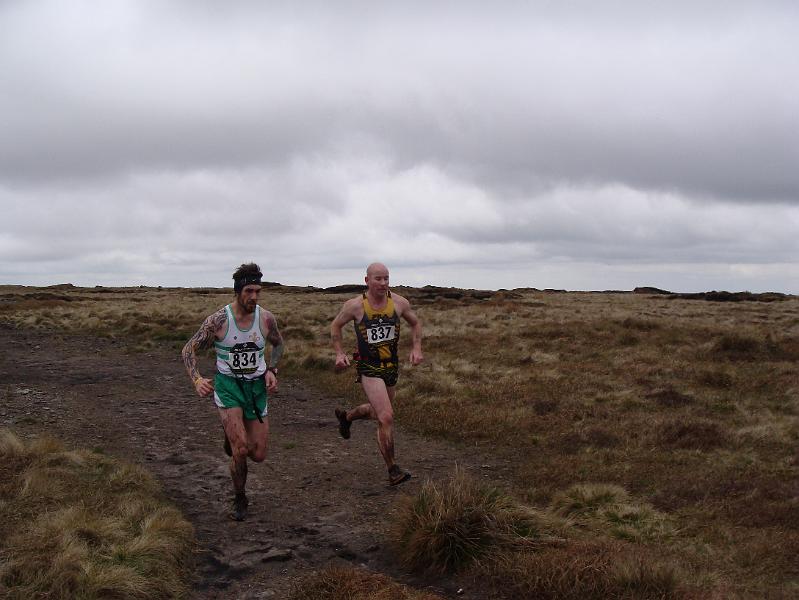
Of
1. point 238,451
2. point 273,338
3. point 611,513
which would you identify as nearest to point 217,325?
point 273,338

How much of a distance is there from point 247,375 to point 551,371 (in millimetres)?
10242

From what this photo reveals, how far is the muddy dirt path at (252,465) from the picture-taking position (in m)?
5.39

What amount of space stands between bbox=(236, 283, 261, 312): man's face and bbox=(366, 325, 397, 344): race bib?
156cm

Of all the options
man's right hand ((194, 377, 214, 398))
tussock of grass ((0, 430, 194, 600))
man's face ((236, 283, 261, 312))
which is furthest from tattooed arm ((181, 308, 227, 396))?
tussock of grass ((0, 430, 194, 600))

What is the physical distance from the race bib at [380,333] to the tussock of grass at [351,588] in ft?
10.0

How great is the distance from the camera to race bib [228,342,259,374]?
6328 millimetres

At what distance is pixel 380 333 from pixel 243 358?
1.74 metres

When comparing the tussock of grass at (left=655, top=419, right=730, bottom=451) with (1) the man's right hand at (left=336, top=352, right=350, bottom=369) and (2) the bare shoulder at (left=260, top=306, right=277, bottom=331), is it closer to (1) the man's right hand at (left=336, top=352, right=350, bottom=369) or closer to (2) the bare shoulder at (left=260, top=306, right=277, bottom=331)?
(1) the man's right hand at (left=336, top=352, right=350, bottom=369)

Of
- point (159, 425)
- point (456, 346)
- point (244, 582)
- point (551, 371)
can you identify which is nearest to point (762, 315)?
point (456, 346)

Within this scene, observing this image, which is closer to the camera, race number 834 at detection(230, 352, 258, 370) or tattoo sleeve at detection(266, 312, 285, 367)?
race number 834 at detection(230, 352, 258, 370)

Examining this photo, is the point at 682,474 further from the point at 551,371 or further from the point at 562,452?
the point at 551,371

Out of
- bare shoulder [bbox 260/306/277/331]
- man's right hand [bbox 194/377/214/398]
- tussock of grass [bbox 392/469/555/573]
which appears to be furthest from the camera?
bare shoulder [bbox 260/306/277/331]

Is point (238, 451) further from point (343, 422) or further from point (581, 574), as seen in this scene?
point (581, 574)

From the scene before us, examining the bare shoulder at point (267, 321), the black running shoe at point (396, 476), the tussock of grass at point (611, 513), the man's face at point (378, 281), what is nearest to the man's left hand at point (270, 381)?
the bare shoulder at point (267, 321)
